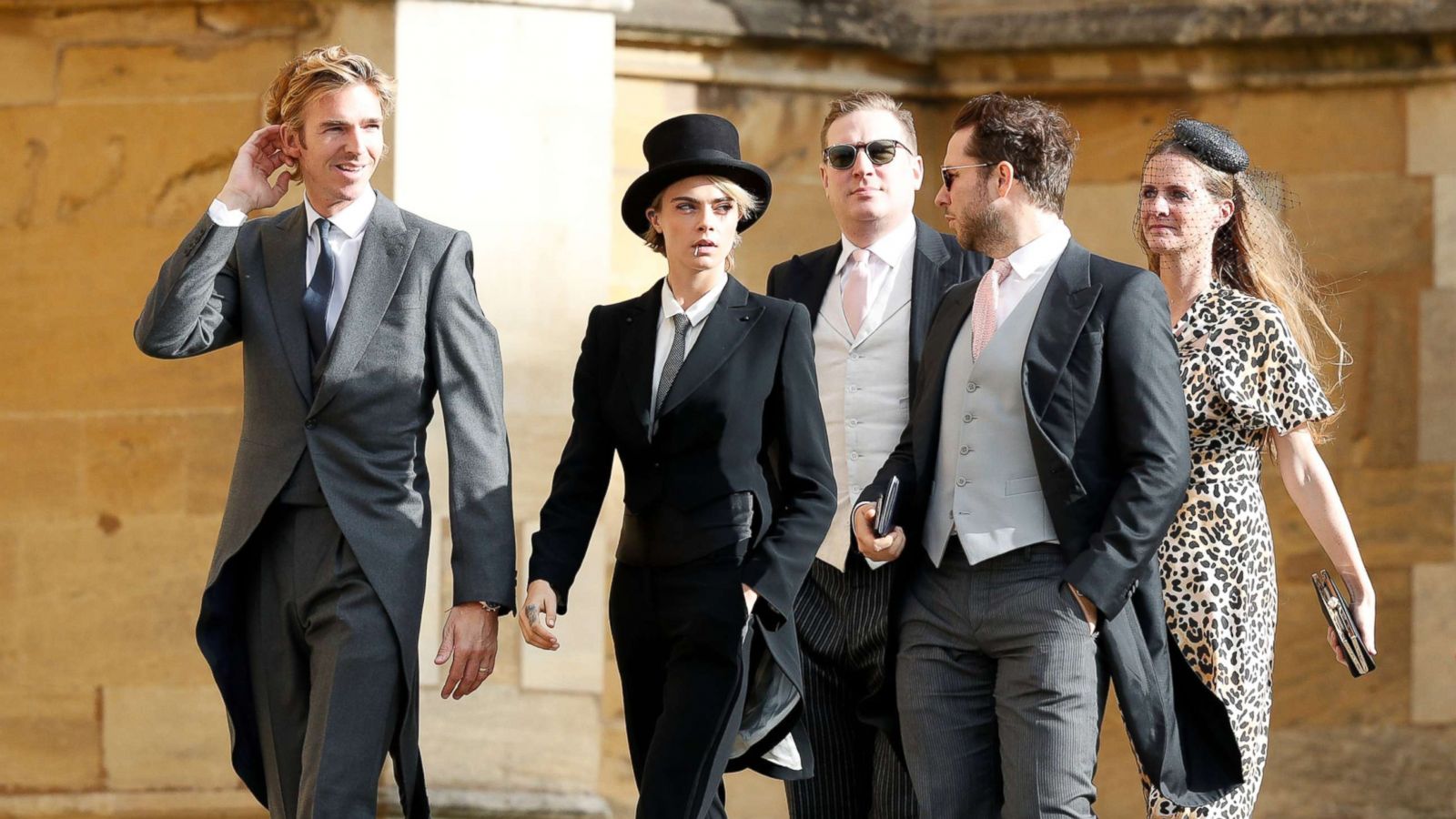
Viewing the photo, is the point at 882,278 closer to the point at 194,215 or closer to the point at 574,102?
the point at 574,102

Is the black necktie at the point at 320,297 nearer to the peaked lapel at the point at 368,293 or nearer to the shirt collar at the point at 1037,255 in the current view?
the peaked lapel at the point at 368,293

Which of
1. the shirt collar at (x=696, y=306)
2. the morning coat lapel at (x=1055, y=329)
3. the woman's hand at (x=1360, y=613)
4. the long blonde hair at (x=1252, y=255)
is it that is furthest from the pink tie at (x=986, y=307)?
the woman's hand at (x=1360, y=613)

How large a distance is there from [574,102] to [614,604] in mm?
2392

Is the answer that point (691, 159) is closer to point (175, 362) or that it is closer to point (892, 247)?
point (892, 247)

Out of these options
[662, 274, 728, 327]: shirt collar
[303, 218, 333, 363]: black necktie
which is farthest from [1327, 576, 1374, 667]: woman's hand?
[303, 218, 333, 363]: black necktie

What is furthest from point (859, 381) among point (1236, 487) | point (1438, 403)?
point (1438, 403)

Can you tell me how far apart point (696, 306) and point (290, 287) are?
840 millimetres

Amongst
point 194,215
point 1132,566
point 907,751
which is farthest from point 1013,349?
point 194,215

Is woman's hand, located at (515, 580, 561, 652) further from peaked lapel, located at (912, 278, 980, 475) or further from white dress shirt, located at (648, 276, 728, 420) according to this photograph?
peaked lapel, located at (912, 278, 980, 475)

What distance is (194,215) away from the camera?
6.37 meters

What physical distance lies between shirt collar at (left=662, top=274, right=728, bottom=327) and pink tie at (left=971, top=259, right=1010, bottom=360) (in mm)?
540

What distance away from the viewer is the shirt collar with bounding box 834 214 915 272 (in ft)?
15.6

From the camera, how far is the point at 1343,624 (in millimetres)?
4633

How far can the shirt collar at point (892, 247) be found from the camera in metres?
4.75
